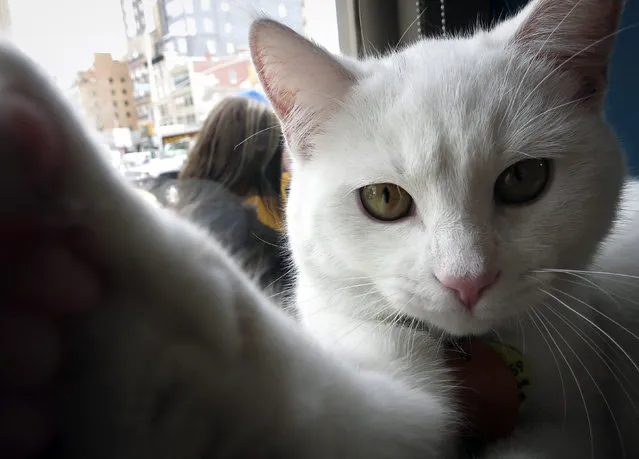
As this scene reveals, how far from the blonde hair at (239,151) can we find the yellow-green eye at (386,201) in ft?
3.73

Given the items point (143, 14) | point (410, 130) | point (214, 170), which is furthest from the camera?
point (214, 170)

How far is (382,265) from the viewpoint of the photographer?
0.69m

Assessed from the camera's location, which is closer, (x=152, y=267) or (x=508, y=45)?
(x=152, y=267)

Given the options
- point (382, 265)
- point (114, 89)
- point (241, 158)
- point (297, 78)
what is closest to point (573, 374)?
point (382, 265)

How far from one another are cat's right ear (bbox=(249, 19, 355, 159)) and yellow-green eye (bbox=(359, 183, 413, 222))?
0.16 meters

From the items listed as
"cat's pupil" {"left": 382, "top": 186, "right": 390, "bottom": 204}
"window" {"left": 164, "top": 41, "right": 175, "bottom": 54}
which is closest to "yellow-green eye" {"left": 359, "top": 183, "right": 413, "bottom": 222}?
"cat's pupil" {"left": 382, "top": 186, "right": 390, "bottom": 204}

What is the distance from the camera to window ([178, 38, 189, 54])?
4.76 feet

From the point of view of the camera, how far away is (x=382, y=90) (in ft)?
2.50

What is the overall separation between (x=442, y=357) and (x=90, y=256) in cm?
53

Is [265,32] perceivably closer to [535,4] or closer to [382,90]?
[382,90]

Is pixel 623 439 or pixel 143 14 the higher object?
pixel 143 14

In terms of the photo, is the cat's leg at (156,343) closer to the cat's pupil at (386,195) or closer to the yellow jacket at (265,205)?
the cat's pupil at (386,195)

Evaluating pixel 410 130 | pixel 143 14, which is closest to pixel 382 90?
pixel 410 130

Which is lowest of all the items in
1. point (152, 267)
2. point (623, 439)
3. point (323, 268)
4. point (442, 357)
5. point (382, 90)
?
point (623, 439)
